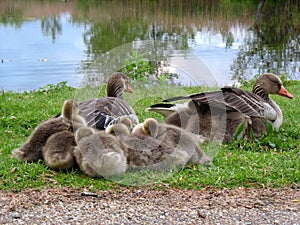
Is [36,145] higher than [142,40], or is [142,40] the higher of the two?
[142,40]

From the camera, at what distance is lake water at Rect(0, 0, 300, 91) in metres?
10.5

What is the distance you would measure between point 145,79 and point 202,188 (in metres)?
5.93

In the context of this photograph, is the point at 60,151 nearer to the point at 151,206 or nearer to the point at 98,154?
the point at 98,154

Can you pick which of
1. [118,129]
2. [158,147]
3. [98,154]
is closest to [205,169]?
[158,147]

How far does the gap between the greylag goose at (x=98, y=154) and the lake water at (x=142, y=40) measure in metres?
2.98

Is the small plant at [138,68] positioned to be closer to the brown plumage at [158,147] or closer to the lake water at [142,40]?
the lake water at [142,40]

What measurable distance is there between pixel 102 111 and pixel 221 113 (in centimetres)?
174

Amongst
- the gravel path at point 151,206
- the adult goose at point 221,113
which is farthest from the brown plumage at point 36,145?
the adult goose at point 221,113

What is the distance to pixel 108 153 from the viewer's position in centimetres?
498

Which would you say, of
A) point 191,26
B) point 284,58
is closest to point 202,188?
point 284,58

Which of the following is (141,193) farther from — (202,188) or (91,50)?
(91,50)

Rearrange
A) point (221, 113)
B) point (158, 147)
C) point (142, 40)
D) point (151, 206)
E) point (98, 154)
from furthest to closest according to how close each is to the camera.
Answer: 1. point (142, 40)
2. point (221, 113)
3. point (158, 147)
4. point (98, 154)
5. point (151, 206)

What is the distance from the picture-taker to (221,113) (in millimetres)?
6883

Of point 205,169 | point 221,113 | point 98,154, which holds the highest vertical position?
point 98,154
